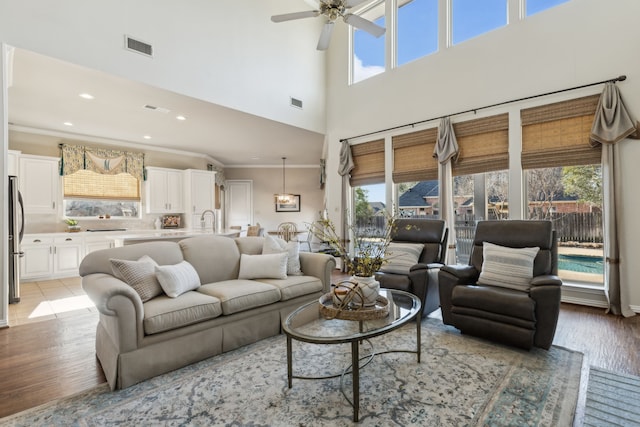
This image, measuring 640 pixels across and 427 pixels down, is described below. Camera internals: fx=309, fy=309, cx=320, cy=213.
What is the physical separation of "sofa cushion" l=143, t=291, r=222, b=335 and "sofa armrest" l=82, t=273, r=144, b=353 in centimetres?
7

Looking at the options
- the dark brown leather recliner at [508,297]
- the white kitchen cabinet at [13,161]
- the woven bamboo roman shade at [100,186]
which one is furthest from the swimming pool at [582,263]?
the white kitchen cabinet at [13,161]

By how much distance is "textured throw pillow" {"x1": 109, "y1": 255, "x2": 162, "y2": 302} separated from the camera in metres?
2.37

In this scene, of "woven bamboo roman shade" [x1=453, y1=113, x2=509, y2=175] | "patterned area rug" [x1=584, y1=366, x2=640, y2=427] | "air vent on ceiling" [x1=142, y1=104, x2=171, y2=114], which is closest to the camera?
"patterned area rug" [x1=584, y1=366, x2=640, y2=427]

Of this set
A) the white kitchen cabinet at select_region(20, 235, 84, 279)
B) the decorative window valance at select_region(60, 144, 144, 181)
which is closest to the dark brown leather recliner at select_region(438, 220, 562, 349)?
the white kitchen cabinet at select_region(20, 235, 84, 279)

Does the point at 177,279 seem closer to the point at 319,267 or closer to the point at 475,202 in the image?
the point at 319,267

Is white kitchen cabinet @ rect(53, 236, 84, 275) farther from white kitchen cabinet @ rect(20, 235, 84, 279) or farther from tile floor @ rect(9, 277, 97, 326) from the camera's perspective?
tile floor @ rect(9, 277, 97, 326)

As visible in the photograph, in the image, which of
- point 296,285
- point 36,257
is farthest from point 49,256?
point 296,285

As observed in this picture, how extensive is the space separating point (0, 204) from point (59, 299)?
5.69 feet

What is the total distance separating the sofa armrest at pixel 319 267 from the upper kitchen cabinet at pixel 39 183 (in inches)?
217

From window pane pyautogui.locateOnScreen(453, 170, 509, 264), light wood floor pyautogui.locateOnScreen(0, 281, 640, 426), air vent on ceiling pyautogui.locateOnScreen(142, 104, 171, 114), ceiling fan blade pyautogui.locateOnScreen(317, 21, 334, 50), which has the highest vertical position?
ceiling fan blade pyautogui.locateOnScreen(317, 21, 334, 50)

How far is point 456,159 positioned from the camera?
4719 mm

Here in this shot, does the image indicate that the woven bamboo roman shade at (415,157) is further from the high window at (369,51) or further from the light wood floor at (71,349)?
the light wood floor at (71,349)

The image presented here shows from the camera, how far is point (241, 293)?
8.66ft

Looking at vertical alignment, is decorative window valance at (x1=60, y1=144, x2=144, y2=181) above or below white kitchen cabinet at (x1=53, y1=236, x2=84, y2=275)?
above
